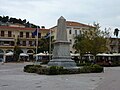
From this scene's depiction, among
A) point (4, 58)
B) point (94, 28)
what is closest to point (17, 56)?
point (4, 58)

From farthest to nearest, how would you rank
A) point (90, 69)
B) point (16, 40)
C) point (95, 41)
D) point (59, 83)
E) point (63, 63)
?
point (16, 40) → point (95, 41) → point (63, 63) → point (90, 69) → point (59, 83)

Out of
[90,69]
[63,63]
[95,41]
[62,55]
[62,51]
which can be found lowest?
[90,69]

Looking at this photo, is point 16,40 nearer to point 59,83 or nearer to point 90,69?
point 90,69

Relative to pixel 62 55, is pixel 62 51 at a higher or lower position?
higher

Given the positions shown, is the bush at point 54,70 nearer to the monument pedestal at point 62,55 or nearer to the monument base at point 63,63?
the monument base at point 63,63

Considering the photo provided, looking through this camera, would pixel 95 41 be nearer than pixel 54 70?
No

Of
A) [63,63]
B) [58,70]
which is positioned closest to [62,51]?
[63,63]

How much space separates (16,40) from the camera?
299 ft

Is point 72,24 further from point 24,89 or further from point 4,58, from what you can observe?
point 24,89

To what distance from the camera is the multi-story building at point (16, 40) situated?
8869 cm

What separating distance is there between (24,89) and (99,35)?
38236mm

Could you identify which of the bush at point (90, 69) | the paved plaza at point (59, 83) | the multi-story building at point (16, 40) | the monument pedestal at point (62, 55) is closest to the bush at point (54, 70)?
the bush at point (90, 69)

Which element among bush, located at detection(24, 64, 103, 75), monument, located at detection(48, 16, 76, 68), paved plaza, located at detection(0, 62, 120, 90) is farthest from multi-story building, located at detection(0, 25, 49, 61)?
paved plaza, located at detection(0, 62, 120, 90)

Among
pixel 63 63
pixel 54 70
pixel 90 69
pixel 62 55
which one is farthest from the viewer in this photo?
pixel 62 55
